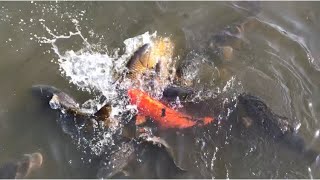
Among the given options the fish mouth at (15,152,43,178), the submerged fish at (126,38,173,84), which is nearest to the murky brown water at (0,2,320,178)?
the fish mouth at (15,152,43,178)

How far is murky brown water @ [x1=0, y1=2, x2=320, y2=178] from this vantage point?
505 centimetres

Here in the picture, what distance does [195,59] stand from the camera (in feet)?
18.5

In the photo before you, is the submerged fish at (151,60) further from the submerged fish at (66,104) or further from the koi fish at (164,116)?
the submerged fish at (66,104)

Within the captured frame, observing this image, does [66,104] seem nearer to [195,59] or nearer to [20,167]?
[20,167]

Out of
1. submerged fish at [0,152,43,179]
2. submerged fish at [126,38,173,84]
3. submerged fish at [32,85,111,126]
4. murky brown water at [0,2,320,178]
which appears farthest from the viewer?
submerged fish at [126,38,173,84]

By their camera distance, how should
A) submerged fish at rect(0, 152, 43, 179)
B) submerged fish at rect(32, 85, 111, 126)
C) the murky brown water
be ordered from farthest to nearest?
submerged fish at rect(32, 85, 111, 126) < the murky brown water < submerged fish at rect(0, 152, 43, 179)

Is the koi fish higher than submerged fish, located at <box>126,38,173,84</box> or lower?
lower

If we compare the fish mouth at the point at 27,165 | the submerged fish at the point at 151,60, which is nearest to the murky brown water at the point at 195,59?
the fish mouth at the point at 27,165

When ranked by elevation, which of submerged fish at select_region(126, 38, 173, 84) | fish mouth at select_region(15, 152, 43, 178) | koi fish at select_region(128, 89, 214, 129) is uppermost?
submerged fish at select_region(126, 38, 173, 84)

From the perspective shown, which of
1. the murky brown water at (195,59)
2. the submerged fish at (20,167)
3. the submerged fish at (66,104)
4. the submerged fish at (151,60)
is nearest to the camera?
the submerged fish at (20,167)

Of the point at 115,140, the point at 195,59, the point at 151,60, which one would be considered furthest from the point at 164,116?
the point at 195,59

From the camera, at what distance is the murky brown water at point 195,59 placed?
5.05m

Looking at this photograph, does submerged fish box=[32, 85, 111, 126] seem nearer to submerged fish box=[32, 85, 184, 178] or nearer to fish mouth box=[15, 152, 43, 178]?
submerged fish box=[32, 85, 184, 178]

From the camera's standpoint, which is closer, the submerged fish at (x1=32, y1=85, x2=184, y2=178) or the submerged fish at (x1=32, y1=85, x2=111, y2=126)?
the submerged fish at (x1=32, y1=85, x2=184, y2=178)
